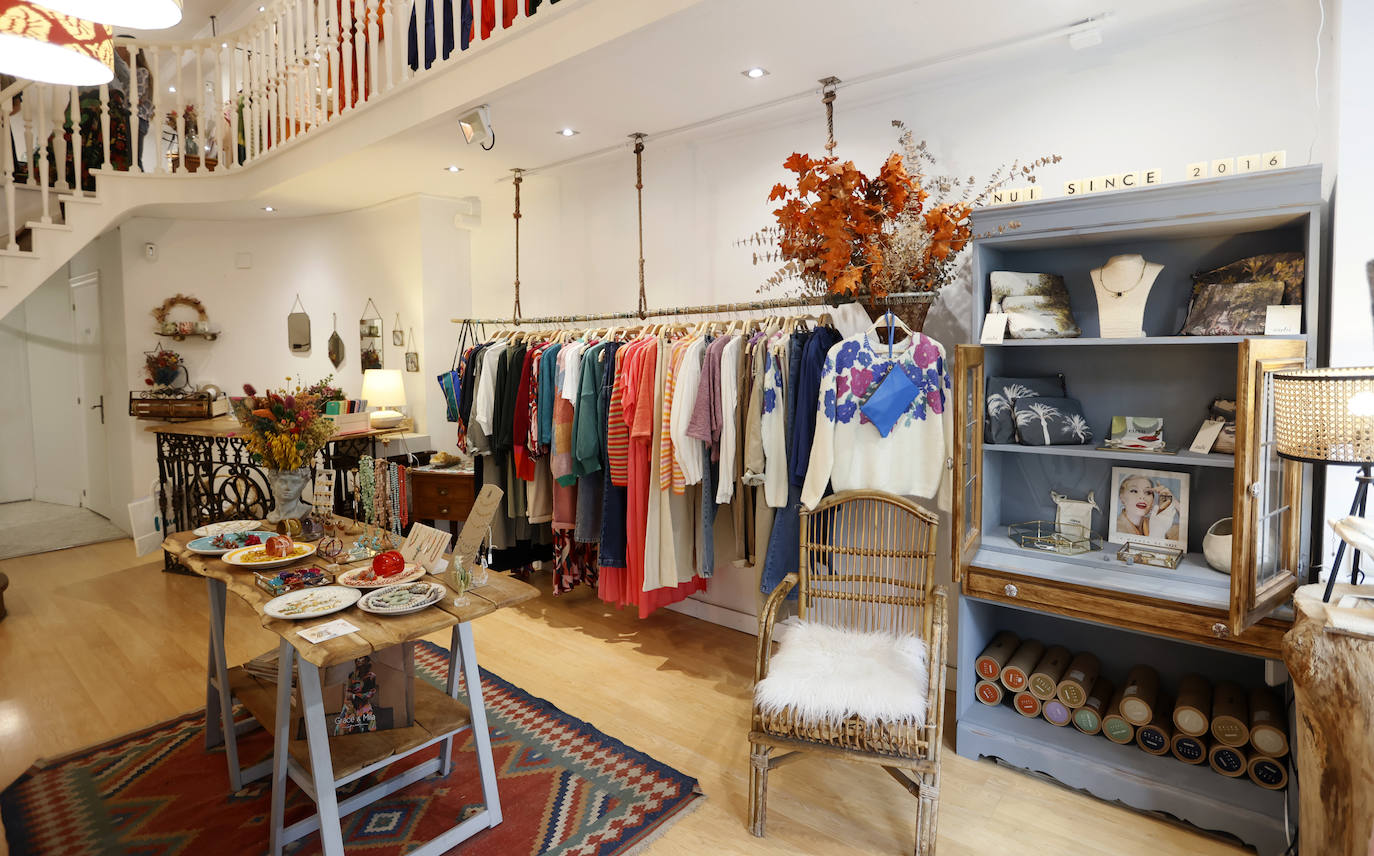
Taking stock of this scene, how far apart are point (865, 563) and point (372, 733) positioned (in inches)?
68.9

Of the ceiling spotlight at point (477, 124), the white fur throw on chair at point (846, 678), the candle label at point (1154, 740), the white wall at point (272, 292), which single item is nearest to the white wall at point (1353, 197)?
the candle label at point (1154, 740)

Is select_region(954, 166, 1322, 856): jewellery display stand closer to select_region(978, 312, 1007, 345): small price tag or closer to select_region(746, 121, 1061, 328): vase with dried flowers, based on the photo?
select_region(978, 312, 1007, 345): small price tag

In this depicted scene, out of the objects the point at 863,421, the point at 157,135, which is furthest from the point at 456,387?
the point at 157,135

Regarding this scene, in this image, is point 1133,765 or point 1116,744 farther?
point 1116,744

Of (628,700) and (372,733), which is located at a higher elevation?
(372,733)

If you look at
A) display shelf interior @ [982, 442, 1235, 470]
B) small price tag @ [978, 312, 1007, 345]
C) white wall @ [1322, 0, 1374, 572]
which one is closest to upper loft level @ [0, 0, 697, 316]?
small price tag @ [978, 312, 1007, 345]

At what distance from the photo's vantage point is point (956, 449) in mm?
2379

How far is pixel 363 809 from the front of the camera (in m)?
2.34

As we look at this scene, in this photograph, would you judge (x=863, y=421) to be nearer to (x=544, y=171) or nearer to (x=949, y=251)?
(x=949, y=251)

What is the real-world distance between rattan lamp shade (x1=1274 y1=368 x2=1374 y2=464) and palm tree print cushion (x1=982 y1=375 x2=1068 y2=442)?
2.98 feet

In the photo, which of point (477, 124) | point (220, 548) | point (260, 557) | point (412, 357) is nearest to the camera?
point (260, 557)

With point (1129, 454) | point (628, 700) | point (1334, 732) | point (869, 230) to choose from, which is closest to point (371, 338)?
point (628, 700)

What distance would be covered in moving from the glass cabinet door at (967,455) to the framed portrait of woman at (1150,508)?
51 cm

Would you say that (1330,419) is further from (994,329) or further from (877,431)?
(877,431)
